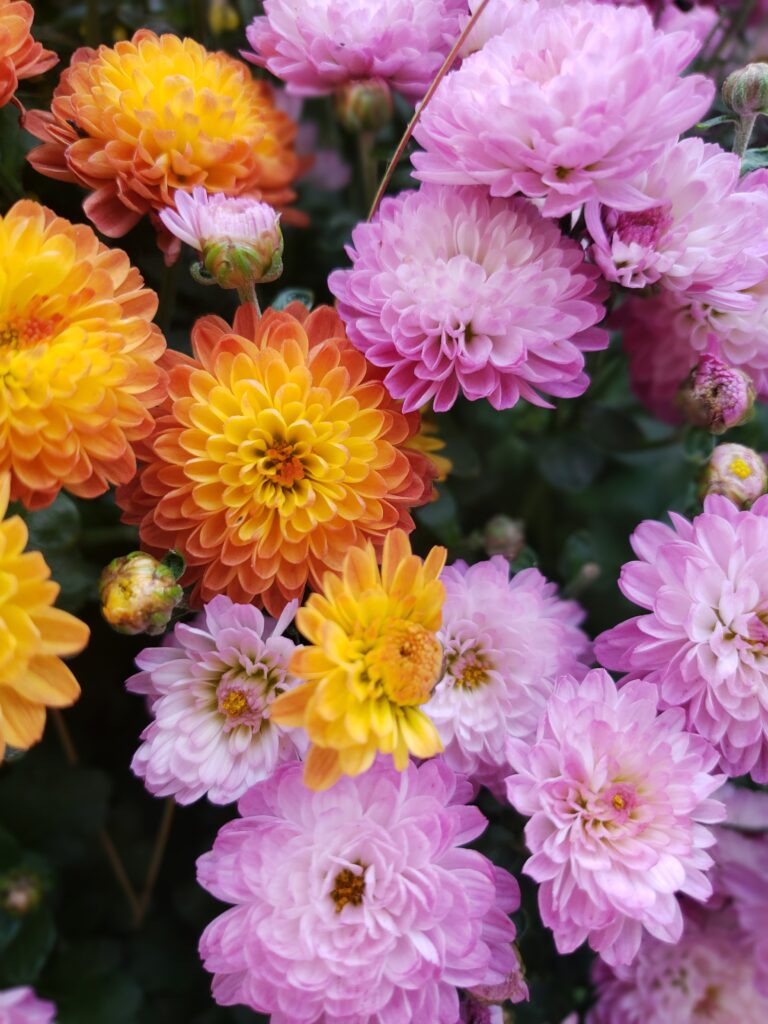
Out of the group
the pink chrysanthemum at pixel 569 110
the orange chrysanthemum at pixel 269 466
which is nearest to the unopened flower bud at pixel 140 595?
the orange chrysanthemum at pixel 269 466

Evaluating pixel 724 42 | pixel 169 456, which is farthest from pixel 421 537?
pixel 724 42

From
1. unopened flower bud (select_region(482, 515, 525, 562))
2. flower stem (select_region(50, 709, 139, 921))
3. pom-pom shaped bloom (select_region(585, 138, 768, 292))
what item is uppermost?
pom-pom shaped bloom (select_region(585, 138, 768, 292))

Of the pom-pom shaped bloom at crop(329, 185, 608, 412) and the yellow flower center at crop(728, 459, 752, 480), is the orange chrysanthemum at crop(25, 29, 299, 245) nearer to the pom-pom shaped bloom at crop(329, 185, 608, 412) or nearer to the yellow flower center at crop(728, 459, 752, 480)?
the pom-pom shaped bloom at crop(329, 185, 608, 412)

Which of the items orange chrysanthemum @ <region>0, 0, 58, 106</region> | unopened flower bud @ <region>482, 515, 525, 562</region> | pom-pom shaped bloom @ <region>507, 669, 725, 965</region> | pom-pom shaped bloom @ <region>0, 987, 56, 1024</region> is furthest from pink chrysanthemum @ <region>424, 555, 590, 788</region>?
orange chrysanthemum @ <region>0, 0, 58, 106</region>

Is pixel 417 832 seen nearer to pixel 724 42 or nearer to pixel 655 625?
pixel 655 625

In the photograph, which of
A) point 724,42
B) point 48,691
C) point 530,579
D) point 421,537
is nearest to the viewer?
point 48,691

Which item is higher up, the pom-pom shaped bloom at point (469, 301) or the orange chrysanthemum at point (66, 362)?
the pom-pom shaped bloom at point (469, 301)

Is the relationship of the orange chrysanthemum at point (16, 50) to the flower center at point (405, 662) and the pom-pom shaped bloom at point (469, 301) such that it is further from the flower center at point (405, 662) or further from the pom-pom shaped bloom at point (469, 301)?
the flower center at point (405, 662)
